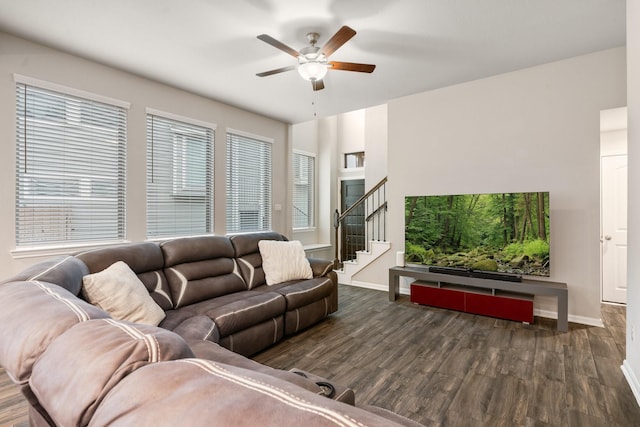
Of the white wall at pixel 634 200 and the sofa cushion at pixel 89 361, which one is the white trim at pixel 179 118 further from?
the white wall at pixel 634 200

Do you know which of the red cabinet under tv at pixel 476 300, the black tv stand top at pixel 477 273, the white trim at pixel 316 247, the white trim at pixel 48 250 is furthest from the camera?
the white trim at pixel 316 247

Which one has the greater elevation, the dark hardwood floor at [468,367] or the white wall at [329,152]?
the white wall at [329,152]

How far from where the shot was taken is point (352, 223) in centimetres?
707

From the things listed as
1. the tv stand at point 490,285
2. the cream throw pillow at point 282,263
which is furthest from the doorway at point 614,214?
the cream throw pillow at point 282,263

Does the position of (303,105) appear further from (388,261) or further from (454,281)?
(454,281)

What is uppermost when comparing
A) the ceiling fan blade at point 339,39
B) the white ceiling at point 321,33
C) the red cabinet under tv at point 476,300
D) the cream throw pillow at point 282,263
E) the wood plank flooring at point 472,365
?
the white ceiling at point 321,33

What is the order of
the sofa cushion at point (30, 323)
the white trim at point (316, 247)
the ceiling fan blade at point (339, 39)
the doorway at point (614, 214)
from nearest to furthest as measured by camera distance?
the sofa cushion at point (30, 323)
the ceiling fan blade at point (339, 39)
the doorway at point (614, 214)
the white trim at point (316, 247)

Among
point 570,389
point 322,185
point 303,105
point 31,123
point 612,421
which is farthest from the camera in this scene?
point 322,185

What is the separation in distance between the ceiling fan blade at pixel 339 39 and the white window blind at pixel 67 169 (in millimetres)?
2588

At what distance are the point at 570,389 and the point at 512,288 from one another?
1.38 metres

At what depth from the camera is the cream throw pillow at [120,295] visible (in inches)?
83.0

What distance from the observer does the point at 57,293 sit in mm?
1104

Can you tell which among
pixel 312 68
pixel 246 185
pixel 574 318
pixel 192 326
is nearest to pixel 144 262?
pixel 192 326

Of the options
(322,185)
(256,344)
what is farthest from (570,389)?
(322,185)
